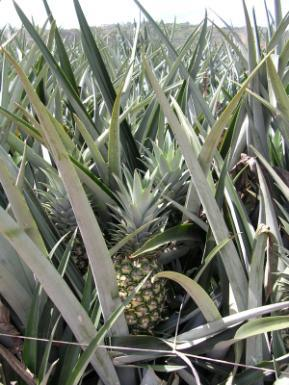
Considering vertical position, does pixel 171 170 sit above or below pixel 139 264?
above

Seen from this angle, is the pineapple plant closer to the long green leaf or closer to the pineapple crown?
the pineapple crown

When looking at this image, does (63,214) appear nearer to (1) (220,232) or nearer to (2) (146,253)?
(2) (146,253)

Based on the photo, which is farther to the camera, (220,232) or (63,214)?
(63,214)

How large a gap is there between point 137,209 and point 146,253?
64 mm

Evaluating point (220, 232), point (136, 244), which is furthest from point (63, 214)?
point (220, 232)

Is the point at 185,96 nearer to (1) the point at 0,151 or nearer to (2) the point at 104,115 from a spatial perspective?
(2) the point at 104,115

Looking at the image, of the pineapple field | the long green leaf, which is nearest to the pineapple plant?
the pineapple field

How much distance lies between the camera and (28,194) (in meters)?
0.62

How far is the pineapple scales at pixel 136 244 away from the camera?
619 mm

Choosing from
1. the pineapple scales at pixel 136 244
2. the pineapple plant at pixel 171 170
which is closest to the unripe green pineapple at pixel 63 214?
the pineapple scales at pixel 136 244

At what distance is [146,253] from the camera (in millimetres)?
641

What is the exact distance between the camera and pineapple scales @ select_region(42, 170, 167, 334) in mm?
619

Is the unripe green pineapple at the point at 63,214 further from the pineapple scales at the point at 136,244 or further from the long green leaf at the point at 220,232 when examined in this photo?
the long green leaf at the point at 220,232

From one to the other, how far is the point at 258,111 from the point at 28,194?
0.39 m
